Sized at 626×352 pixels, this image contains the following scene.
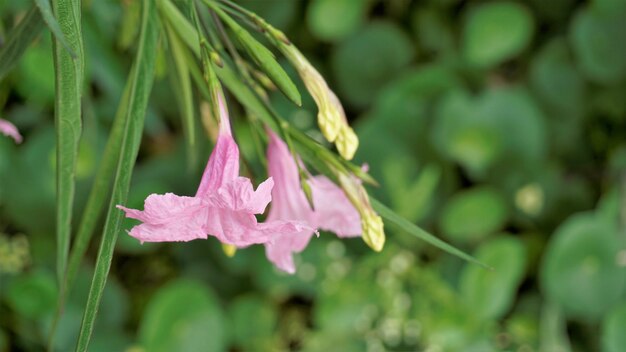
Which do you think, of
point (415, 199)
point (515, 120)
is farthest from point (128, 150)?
point (515, 120)

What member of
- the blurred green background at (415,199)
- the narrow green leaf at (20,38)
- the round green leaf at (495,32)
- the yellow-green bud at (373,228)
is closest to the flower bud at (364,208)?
the yellow-green bud at (373,228)

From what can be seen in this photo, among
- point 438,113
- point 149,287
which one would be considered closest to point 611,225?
point 438,113

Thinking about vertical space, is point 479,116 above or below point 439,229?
above

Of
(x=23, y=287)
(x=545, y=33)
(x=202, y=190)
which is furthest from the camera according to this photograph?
(x=545, y=33)

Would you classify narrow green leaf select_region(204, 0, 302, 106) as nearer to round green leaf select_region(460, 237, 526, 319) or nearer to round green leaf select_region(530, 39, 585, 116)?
round green leaf select_region(460, 237, 526, 319)

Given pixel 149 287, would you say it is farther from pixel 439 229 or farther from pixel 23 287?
pixel 439 229

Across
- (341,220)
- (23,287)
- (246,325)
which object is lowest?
(246,325)

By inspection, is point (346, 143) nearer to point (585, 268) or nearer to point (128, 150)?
point (128, 150)

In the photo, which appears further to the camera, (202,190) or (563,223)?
A: (563,223)
